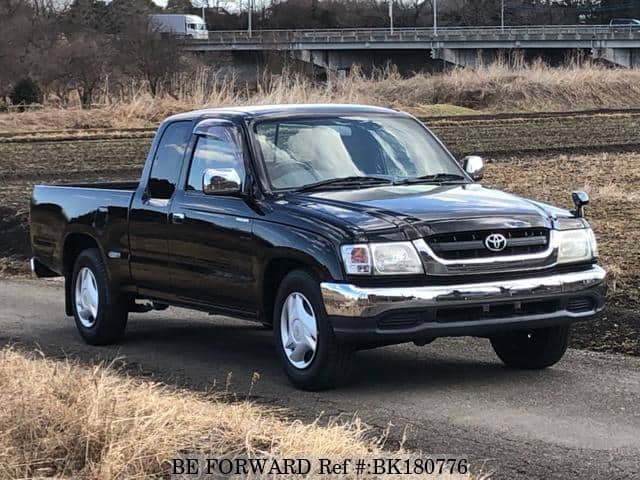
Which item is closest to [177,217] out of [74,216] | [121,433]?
[74,216]

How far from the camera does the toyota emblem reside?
7496 mm

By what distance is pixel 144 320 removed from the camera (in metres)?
11.6

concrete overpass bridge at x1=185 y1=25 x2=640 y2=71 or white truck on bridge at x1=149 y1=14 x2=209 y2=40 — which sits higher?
white truck on bridge at x1=149 y1=14 x2=209 y2=40

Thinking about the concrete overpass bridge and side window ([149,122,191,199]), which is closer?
side window ([149,122,191,199])

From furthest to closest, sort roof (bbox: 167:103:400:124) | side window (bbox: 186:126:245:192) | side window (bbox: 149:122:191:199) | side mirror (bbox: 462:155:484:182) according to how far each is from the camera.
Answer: side window (bbox: 149:122:191:199) → side mirror (bbox: 462:155:484:182) → roof (bbox: 167:103:400:124) → side window (bbox: 186:126:245:192)

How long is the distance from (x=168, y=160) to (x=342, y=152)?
1.61 meters

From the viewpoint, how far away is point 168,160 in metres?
9.59

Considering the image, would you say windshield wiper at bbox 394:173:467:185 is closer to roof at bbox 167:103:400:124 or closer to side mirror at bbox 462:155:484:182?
side mirror at bbox 462:155:484:182

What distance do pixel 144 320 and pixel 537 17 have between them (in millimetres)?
143530

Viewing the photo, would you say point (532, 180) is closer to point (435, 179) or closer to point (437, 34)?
point (435, 179)

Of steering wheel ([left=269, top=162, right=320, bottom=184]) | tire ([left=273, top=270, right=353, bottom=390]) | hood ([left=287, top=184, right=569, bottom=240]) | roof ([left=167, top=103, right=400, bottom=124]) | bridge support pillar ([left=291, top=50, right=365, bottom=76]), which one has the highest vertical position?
roof ([left=167, top=103, right=400, bottom=124])

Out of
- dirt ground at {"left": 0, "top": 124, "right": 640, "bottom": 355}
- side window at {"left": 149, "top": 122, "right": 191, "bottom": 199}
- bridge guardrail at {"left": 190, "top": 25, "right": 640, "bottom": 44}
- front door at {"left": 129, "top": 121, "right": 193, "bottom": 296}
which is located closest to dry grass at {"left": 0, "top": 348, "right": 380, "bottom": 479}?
front door at {"left": 129, "top": 121, "right": 193, "bottom": 296}

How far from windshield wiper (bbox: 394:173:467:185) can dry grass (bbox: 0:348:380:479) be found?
2642mm

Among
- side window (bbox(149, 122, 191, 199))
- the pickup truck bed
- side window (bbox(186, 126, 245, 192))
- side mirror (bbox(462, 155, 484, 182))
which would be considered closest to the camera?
Result: side window (bbox(186, 126, 245, 192))
